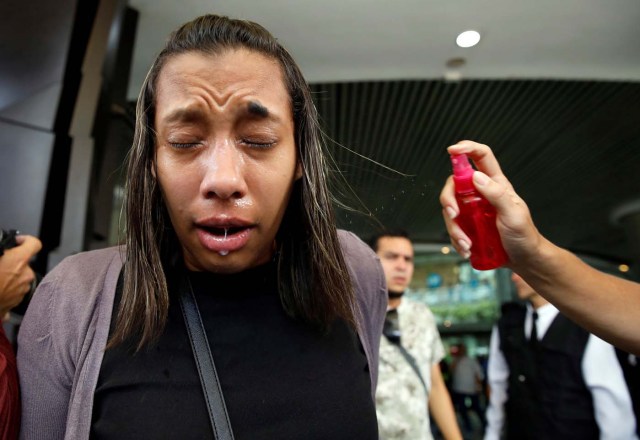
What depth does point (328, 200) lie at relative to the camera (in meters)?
1.14

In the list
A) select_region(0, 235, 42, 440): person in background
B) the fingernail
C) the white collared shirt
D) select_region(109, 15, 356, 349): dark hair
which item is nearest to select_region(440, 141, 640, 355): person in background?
the fingernail

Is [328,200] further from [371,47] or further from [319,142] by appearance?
[371,47]

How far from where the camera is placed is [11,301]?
3.95ft

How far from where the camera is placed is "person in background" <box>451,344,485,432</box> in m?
7.94

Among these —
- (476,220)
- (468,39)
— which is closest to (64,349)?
(476,220)

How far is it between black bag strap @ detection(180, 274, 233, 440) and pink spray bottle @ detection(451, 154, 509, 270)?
22.6 inches

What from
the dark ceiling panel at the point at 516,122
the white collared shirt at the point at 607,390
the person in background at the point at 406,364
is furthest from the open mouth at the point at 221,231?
the dark ceiling panel at the point at 516,122

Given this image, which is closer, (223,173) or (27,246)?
(223,173)

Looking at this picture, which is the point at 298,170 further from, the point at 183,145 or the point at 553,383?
the point at 553,383

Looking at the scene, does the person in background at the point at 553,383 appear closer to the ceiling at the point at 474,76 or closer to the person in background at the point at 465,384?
the ceiling at the point at 474,76

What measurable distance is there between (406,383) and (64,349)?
5.43 feet

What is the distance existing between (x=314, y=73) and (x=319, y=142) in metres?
3.50

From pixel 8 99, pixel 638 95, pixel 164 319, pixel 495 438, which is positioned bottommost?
Result: pixel 495 438

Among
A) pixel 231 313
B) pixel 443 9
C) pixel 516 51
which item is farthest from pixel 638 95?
pixel 231 313
